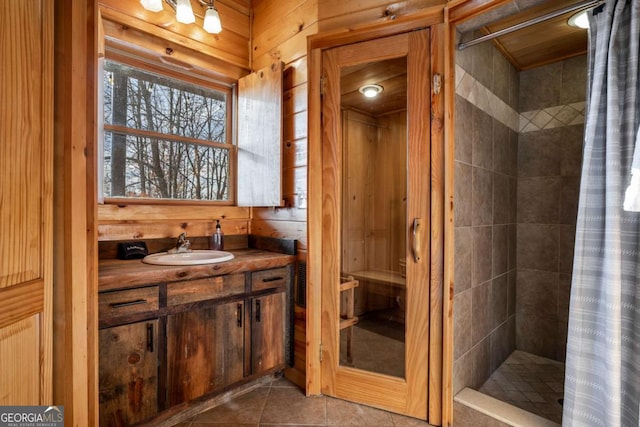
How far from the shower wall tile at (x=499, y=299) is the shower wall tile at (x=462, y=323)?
0.43 metres

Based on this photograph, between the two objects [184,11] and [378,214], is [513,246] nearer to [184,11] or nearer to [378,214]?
[378,214]

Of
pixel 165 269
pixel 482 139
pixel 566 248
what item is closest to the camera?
pixel 165 269

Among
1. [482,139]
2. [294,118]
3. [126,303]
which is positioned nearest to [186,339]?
[126,303]

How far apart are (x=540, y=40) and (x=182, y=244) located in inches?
109

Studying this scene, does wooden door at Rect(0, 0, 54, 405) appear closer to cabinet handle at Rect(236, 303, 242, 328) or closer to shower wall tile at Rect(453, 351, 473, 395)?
cabinet handle at Rect(236, 303, 242, 328)

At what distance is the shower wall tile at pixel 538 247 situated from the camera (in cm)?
254

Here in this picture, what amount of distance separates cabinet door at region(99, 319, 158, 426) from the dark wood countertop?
21cm

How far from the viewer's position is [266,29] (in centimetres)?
235

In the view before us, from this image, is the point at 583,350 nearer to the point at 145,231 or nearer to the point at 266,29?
the point at 145,231

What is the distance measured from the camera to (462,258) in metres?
1.91

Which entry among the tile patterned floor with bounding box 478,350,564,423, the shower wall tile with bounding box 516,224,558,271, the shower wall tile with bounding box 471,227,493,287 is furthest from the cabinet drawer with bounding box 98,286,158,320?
the shower wall tile with bounding box 516,224,558,271

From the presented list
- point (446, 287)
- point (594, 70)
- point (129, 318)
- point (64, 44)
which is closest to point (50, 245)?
point (64, 44)

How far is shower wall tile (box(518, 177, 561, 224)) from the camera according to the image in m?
2.52

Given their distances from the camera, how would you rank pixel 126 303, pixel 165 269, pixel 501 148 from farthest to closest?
pixel 501 148, pixel 165 269, pixel 126 303
